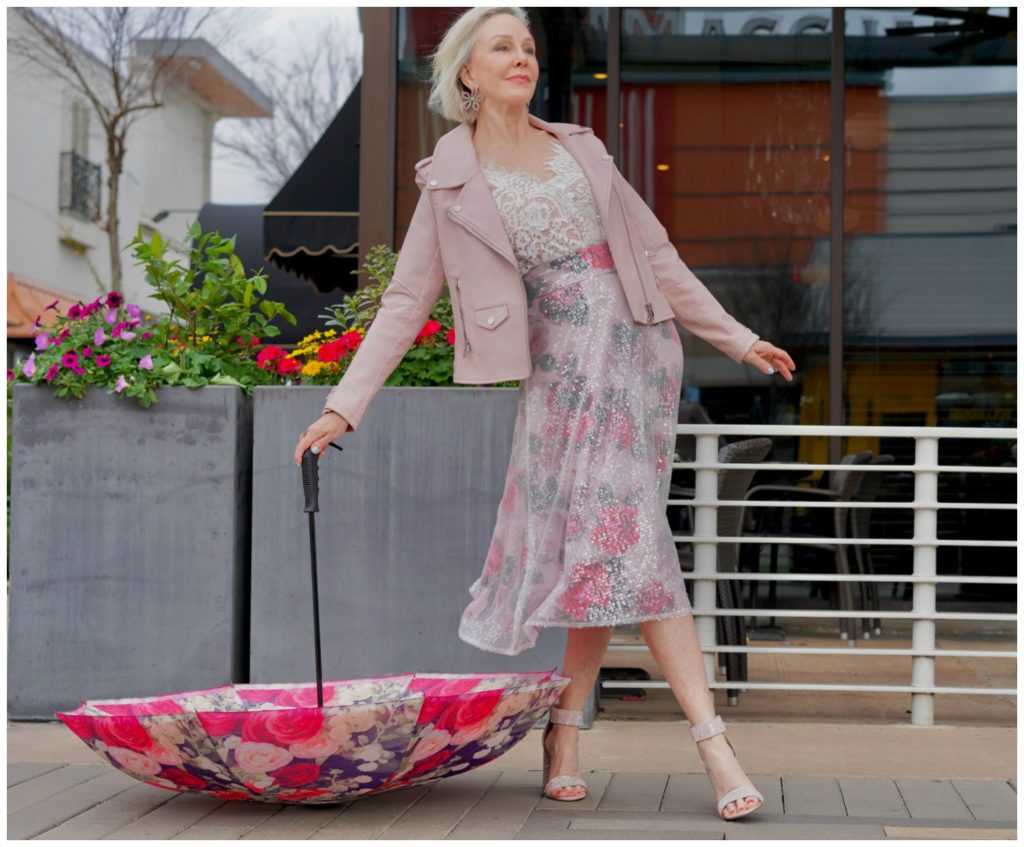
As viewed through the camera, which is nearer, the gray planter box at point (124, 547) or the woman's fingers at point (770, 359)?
the woman's fingers at point (770, 359)

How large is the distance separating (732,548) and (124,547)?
2188mm

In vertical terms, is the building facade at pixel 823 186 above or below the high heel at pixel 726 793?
above

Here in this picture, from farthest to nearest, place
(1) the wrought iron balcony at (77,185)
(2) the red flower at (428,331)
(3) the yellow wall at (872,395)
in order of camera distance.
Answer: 1. (1) the wrought iron balcony at (77,185)
2. (3) the yellow wall at (872,395)
3. (2) the red flower at (428,331)

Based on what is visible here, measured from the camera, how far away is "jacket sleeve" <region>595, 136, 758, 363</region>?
362 centimetres

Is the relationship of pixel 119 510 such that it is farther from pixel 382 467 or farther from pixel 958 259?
pixel 958 259

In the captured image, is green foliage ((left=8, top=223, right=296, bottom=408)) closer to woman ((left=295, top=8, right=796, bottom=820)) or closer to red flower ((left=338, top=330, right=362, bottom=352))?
red flower ((left=338, top=330, right=362, bottom=352))

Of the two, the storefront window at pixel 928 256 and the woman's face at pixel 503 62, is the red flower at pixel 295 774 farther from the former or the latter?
the storefront window at pixel 928 256

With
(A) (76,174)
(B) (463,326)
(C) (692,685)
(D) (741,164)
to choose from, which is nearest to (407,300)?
(B) (463,326)

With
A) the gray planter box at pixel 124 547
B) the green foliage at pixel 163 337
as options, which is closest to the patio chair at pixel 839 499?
the green foliage at pixel 163 337

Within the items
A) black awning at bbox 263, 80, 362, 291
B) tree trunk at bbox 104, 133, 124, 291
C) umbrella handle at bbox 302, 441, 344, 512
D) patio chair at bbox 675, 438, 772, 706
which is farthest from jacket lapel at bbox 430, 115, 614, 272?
tree trunk at bbox 104, 133, 124, 291

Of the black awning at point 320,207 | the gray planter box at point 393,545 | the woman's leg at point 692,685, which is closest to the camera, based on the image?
the woman's leg at point 692,685

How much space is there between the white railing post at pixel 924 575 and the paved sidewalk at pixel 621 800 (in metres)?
0.27

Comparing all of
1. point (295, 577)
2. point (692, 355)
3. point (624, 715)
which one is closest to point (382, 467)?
point (295, 577)

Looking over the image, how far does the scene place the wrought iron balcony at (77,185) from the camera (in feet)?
77.9
